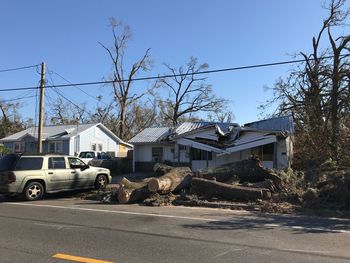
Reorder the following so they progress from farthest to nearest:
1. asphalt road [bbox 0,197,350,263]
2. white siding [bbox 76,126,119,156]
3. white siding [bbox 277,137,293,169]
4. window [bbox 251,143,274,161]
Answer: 1. white siding [bbox 76,126,119,156]
2. window [bbox 251,143,274,161]
3. white siding [bbox 277,137,293,169]
4. asphalt road [bbox 0,197,350,263]

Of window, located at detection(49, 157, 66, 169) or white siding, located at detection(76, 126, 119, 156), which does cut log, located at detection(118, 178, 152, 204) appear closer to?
window, located at detection(49, 157, 66, 169)

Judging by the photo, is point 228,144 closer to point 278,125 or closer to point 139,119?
point 278,125

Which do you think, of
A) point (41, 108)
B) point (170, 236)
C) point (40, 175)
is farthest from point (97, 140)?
point (170, 236)

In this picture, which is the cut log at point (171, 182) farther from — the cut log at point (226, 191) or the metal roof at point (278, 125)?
the metal roof at point (278, 125)

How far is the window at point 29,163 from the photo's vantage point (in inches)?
652

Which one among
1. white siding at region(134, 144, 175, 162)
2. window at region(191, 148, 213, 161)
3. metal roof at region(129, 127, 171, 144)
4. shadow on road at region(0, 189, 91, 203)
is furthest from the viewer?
metal roof at region(129, 127, 171, 144)

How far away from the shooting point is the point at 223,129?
2917cm

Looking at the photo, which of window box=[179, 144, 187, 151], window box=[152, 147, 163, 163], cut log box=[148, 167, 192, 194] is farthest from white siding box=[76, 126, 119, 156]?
cut log box=[148, 167, 192, 194]

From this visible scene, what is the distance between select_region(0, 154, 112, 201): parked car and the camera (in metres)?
16.3

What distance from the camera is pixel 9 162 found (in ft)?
54.4

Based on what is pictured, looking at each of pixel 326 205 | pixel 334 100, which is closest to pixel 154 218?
pixel 326 205

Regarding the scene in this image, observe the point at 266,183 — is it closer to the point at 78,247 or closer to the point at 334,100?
the point at 78,247

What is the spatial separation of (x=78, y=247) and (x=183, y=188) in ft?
32.1

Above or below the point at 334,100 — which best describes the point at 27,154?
below
